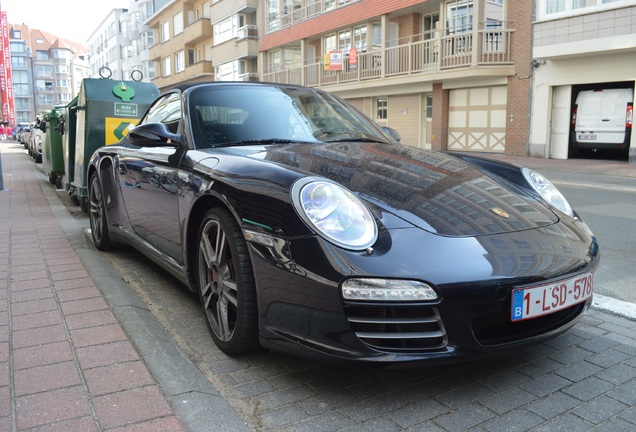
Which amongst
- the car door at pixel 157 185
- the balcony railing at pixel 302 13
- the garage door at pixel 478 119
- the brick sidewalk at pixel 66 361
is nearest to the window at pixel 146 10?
the balcony railing at pixel 302 13

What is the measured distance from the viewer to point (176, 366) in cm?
254

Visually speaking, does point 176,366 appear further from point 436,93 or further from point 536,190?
point 436,93

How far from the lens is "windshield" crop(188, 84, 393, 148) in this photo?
3.33 m

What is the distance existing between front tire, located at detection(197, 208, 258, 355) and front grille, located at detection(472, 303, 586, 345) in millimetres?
983

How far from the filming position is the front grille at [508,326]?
2145 millimetres

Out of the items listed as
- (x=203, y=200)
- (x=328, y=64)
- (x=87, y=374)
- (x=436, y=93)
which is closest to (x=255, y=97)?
(x=203, y=200)

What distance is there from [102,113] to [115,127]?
236 mm

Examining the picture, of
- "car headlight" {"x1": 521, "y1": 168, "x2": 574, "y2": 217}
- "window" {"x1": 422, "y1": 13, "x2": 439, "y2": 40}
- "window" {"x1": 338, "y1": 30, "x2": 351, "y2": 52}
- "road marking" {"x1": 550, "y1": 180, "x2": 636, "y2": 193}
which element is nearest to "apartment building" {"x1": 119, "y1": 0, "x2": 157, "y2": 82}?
"window" {"x1": 338, "y1": 30, "x2": 351, "y2": 52}

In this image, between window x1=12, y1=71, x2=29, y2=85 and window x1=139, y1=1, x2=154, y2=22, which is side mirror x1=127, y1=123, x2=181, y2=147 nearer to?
window x1=139, y1=1, x2=154, y2=22

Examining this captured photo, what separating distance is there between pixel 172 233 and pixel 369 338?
167 centimetres

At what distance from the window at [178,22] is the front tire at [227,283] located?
150 feet

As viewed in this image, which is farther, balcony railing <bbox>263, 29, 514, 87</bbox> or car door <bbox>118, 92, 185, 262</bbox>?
balcony railing <bbox>263, 29, 514, 87</bbox>

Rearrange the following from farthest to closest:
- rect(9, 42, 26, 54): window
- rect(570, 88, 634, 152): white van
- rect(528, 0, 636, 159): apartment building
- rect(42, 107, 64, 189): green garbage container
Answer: rect(9, 42, 26, 54): window, rect(570, 88, 634, 152): white van, rect(528, 0, 636, 159): apartment building, rect(42, 107, 64, 189): green garbage container

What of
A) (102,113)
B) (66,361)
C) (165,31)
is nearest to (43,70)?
(165,31)
